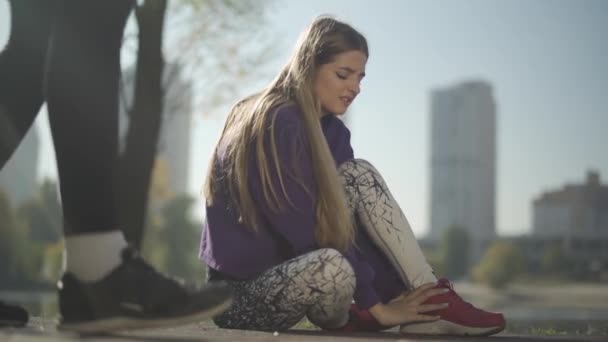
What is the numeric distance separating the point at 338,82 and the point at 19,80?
50.2 inches

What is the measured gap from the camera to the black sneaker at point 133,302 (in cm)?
182

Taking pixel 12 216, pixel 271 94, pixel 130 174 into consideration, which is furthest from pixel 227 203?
pixel 12 216

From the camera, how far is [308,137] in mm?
2746

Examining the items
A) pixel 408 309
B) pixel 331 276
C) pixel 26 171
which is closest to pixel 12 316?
pixel 331 276

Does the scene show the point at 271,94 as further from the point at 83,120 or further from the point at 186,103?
the point at 186,103

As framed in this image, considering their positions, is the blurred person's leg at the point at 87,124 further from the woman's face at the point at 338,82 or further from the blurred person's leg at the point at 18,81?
the woman's face at the point at 338,82

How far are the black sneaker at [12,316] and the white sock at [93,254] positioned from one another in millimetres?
442

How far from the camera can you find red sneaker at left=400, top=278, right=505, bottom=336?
276 cm

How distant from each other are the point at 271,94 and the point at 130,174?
7.52 meters

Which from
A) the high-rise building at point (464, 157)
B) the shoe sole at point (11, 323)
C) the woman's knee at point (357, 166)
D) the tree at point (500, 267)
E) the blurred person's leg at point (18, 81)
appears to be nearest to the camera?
the blurred person's leg at point (18, 81)

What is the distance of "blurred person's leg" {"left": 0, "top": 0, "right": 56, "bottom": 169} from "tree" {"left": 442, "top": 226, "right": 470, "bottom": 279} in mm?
105352

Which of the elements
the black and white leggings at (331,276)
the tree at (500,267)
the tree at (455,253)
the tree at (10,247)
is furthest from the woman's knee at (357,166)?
the tree at (455,253)

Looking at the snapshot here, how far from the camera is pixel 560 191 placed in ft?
470

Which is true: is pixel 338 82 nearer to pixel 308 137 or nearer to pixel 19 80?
pixel 308 137
